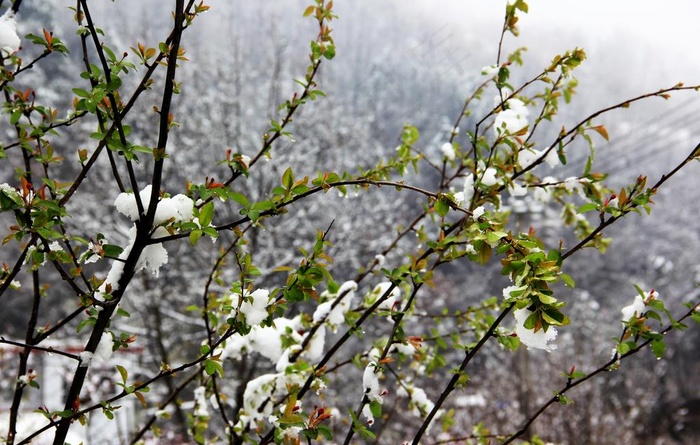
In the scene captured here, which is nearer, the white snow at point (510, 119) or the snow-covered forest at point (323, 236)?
the snow-covered forest at point (323, 236)

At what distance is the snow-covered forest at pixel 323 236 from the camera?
902 mm

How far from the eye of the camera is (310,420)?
889 mm

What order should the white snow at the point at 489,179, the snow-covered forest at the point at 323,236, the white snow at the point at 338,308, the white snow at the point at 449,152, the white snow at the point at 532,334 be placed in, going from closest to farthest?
the white snow at the point at 532,334
the snow-covered forest at the point at 323,236
the white snow at the point at 489,179
the white snow at the point at 338,308
the white snow at the point at 449,152

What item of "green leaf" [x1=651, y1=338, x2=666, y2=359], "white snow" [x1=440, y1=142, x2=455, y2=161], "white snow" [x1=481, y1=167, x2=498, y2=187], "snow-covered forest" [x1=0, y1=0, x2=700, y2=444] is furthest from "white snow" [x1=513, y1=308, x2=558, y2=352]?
"white snow" [x1=440, y1=142, x2=455, y2=161]

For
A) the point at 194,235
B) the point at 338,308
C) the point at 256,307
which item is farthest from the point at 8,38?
the point at 338,308

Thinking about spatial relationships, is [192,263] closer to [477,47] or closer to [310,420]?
[310,420]

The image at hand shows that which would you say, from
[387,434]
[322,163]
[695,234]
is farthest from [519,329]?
[695,234]

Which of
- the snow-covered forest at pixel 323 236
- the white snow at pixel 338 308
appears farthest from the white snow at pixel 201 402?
the white snow at pixel 338 308

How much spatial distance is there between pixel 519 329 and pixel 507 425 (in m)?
7.47

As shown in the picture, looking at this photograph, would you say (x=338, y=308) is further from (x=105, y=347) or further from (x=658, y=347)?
(x=658, y=347)

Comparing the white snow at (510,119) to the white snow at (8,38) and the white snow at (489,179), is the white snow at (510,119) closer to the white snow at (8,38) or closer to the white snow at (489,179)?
the white snow at (489,179)

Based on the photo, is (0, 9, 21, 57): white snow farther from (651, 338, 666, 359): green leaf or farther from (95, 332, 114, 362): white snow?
(651, 338, 666, 359): green leaf

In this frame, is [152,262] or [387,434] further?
[387,434]

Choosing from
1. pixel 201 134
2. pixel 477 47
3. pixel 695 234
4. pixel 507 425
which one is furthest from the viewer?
pixel 695 234
